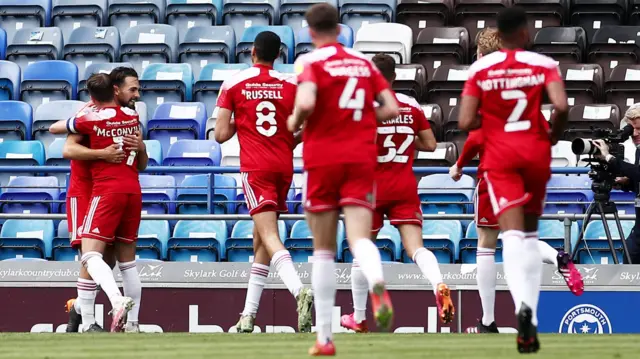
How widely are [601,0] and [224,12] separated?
5.03 metres

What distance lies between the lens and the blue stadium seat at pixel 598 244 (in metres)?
13.0

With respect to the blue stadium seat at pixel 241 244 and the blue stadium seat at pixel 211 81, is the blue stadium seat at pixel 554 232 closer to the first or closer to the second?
the blue stadium seat at pixel 241 244

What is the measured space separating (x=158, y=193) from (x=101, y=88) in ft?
13.2

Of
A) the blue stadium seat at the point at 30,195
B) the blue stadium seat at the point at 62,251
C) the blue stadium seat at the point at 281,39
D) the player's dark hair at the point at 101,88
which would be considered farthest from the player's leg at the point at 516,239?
the blue stadium seat at the point at 281,39

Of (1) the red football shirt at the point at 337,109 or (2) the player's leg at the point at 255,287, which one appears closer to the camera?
(1) the red football shirt at the point at 337,109

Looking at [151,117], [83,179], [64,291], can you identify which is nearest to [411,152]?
[83,179]

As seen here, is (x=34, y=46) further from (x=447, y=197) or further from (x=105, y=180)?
(x=105, y=180)

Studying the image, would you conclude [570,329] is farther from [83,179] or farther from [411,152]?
[83,179]

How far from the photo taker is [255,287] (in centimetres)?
966

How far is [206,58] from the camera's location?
1638 centimetres

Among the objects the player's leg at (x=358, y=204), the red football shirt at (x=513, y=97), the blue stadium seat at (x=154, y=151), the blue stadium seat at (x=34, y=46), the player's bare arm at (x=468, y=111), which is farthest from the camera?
the blue stadium seat at (x=34, y=46)

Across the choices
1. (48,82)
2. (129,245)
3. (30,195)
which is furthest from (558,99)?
(48,82)

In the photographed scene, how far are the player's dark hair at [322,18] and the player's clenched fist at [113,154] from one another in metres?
3.41

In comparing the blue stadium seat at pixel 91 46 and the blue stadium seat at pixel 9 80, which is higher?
the blue stadium seat at pixel 91 46
